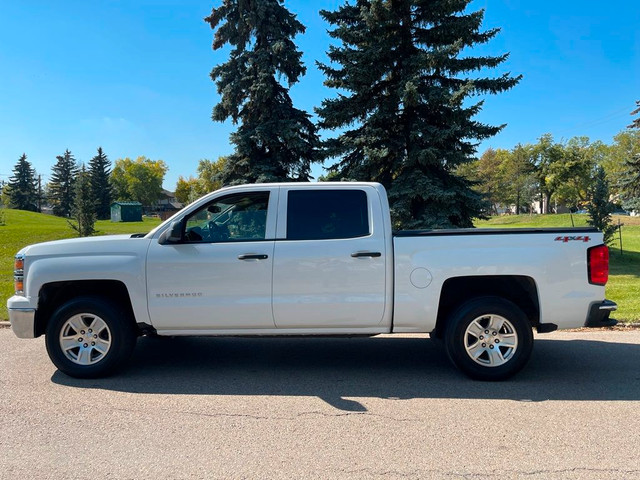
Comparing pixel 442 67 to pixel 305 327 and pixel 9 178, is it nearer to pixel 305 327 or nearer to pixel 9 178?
pixel 305 327

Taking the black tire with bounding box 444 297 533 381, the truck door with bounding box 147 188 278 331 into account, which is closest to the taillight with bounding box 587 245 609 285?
the black tire with bounding box 444 297 533 381

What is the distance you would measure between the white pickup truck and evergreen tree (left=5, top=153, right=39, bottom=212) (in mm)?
76028

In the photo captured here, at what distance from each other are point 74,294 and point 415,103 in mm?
10310

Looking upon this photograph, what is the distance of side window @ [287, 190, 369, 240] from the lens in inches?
192

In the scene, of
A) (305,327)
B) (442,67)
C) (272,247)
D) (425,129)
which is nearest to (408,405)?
(305,327)

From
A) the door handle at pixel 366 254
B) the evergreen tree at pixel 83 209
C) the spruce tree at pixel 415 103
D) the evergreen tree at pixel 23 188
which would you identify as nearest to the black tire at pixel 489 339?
the door handle at pixel 366 254

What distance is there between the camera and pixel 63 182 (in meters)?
72.6

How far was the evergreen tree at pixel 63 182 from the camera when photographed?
230 ft

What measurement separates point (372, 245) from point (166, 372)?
8.75ft

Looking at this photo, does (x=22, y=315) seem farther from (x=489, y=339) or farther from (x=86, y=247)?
(x=489, y=339)

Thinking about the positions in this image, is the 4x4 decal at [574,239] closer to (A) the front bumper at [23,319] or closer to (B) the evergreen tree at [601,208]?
(A) the front bumper at [23,319]

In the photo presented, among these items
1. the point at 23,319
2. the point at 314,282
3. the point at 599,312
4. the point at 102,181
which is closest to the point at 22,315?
the point at 23,319

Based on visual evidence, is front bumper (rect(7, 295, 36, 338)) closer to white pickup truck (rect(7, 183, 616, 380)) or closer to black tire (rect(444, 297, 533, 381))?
white pickup truck (rect(7, 183, 616, 380))

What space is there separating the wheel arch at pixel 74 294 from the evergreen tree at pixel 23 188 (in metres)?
75.6
